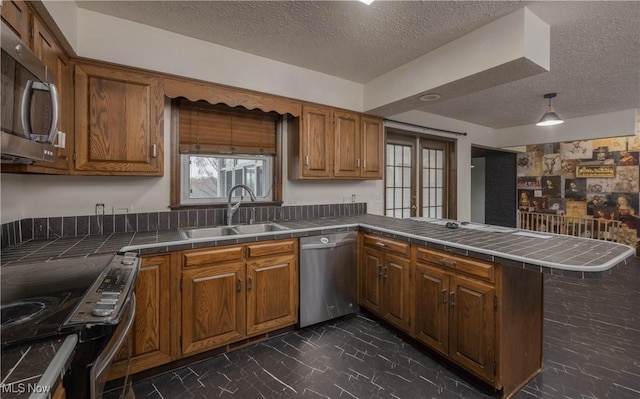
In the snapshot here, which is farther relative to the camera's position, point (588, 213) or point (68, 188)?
point (588, 213)

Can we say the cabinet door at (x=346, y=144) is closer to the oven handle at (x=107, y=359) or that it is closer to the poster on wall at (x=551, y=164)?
the oven handle at (x=107, y=359)

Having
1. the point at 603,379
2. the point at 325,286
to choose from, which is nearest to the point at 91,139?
the point at 325,286

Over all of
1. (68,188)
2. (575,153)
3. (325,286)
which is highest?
(575,153)

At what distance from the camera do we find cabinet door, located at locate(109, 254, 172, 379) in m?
1.82

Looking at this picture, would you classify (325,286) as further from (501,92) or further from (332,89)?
(501,92)

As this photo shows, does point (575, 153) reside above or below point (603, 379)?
above

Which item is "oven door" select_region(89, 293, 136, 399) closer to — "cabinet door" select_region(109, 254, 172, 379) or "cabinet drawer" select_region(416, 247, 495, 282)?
"cabinet door" select_region(109, 254, 172, 379)

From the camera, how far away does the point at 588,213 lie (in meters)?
5.56

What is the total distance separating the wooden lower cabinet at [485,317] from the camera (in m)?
1.71

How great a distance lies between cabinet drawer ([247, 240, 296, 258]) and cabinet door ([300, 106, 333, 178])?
2.65 feet

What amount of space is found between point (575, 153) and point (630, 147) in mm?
763

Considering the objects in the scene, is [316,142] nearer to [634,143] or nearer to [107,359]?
[107,359]

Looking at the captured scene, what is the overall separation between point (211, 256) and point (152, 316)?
0.52 meters

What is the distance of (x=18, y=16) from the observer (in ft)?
4.23
